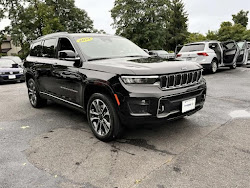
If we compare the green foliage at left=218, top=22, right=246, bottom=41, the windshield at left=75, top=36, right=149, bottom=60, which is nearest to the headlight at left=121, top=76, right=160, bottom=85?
the windshield at left=75, top=36, right=149, bottom=60

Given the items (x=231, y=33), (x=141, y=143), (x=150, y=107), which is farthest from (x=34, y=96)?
(x=231, y=33)

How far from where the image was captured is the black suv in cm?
314

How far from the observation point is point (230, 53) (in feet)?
39.7

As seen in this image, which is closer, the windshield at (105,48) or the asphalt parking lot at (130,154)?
the asphalt parking lot at (130,154)

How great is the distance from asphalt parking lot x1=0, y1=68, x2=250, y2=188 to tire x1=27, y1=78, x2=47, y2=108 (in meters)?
0.90

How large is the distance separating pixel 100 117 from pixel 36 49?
3146 mm

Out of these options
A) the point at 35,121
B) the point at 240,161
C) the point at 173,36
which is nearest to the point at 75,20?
the point at 173,36

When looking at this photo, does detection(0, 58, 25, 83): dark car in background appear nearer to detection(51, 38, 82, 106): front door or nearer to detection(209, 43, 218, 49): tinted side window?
detection(51, 38, 82, 106): front door

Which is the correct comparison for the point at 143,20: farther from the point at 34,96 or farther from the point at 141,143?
the point at 141,143

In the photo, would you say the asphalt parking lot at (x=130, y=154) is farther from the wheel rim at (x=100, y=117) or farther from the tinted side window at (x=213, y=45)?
the tinted side window at (x=213, y=45)

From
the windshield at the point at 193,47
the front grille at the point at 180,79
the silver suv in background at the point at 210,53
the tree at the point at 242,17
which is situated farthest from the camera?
the tree at the point at 242,17

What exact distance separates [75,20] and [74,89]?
40040mm

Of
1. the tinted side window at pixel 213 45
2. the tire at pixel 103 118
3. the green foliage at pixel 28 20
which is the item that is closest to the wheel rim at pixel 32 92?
the tire at pixel 103 118

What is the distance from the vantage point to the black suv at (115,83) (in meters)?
3.14
